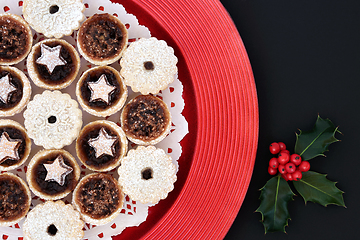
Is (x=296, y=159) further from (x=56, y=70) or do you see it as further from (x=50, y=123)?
(x=56, y=70)

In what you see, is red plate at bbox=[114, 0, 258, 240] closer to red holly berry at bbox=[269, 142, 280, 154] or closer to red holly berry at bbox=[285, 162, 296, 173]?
red holly berry at bbox=[269, 142, 280, 154]

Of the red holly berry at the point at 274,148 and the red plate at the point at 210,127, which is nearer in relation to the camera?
the red plate at the point at 210,127

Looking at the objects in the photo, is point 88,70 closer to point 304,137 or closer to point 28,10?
point 28,10

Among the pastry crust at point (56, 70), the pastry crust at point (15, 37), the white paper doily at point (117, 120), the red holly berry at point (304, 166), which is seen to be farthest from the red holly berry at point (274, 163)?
the pastry crust at point (15, 37)

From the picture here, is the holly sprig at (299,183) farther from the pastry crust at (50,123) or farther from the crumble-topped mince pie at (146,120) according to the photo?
the pastry crust at (50,123)

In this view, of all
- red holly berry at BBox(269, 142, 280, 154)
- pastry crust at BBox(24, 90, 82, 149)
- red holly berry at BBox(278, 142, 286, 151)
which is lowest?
pastry crust at BBox(24, 90, 82, 149)

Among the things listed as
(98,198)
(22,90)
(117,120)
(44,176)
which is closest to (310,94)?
(117,120)

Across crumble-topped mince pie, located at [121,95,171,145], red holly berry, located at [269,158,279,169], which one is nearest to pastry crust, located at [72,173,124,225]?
crumble-topped mince pie, located at [121,95,171,145]
